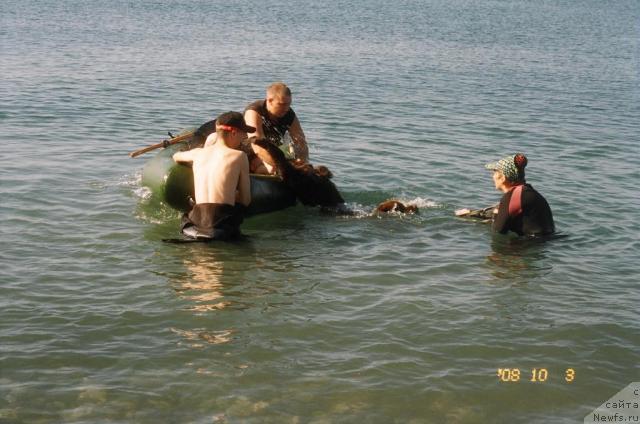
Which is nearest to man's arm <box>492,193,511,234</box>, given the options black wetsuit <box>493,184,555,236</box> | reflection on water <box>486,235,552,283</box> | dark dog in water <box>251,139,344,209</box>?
black wetsuit <box>493,184,555,236</box>

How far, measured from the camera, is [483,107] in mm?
21219

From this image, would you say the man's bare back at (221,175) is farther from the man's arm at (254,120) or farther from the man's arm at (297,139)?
the man's arm at (297,139)

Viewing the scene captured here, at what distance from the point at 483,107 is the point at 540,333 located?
534 inches

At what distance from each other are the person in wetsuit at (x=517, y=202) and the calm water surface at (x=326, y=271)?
25 cm

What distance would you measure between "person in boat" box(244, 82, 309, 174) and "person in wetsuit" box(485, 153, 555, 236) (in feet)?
9.28

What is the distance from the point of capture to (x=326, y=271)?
9.73 meters

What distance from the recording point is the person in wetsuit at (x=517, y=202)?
415 inches

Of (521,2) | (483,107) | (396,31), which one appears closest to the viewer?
(483,107)

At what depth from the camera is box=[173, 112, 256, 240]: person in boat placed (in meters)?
9.85

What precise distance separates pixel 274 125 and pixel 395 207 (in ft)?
6.51

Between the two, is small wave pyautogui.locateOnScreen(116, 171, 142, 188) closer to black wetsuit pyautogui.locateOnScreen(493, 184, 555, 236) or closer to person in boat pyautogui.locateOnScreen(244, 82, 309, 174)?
person in boat pyautogui.locateOnScreen(244, 82, 309, 174)

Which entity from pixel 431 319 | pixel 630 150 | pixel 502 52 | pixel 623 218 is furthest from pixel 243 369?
pixel 502 52

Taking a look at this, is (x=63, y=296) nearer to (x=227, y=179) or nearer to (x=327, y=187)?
(x=227, y=179)
